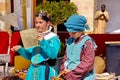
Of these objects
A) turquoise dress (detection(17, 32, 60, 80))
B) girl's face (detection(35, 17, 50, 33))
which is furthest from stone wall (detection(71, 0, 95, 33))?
girl's face (detection(35, 17, 50, 33))

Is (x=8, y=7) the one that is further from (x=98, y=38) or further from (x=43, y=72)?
(x=43, y=72)

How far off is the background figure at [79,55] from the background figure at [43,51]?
232 mm

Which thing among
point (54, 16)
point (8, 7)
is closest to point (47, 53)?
point (54, 16)

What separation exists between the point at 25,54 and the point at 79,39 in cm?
79

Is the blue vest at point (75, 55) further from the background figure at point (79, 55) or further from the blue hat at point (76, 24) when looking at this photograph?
the blue hat at point (76, 24)

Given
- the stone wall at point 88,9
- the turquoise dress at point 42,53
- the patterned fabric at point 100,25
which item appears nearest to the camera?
the turquoise dress at point 42,53

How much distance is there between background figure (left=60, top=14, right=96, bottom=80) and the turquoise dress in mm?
204

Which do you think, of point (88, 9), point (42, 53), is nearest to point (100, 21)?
point (88, 9)

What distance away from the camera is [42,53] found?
4832mm

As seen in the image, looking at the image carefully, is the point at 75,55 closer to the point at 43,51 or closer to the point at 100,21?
the point at 43,51

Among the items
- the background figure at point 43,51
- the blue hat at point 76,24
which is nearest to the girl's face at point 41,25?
the background figure at point 43,51

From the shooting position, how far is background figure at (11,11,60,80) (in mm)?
4629

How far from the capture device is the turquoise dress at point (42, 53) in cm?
462

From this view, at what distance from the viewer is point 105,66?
8.62m
